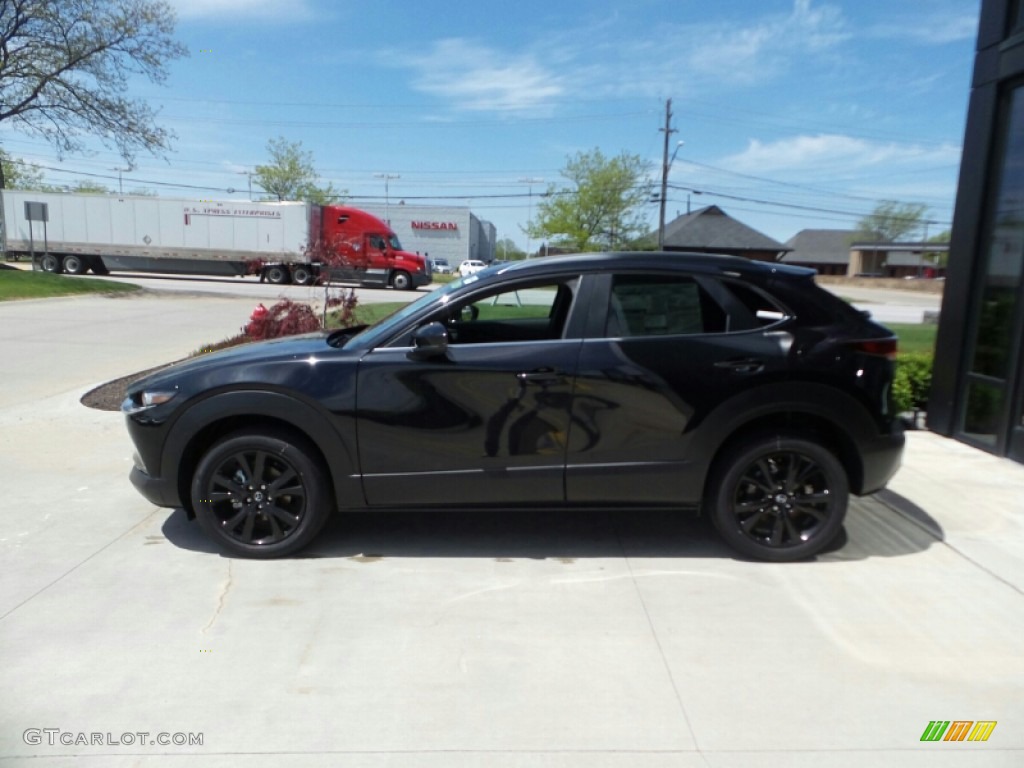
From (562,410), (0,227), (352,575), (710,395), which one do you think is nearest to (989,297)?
(710,395)

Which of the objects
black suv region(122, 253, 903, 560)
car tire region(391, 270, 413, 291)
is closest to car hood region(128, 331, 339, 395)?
black suv region(122, 253, 903, 560)

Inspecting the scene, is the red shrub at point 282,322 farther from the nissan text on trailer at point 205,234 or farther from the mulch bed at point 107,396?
the nissan text on trailer at point 205,234

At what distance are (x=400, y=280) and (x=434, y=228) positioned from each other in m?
55.3

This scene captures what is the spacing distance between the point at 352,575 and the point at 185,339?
1100cm

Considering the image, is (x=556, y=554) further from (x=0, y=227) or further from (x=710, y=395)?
(x=0, y=227)

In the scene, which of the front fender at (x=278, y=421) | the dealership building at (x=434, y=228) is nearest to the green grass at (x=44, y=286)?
the front fender at (x=278, y=421)

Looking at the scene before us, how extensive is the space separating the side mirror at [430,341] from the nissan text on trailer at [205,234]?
29463mm

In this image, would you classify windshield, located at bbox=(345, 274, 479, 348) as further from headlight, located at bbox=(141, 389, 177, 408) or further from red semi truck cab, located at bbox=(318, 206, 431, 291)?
red semi truck cab, located at bbox=(318, 206, 431, 291)

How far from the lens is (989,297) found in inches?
268

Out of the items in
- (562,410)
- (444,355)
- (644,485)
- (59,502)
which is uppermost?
(444,355)

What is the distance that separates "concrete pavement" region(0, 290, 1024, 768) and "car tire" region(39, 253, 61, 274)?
34194mm

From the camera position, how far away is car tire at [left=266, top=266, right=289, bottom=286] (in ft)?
112

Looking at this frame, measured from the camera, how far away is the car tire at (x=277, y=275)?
112 ft

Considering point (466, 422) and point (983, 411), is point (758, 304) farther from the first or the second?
point (983, 411)
